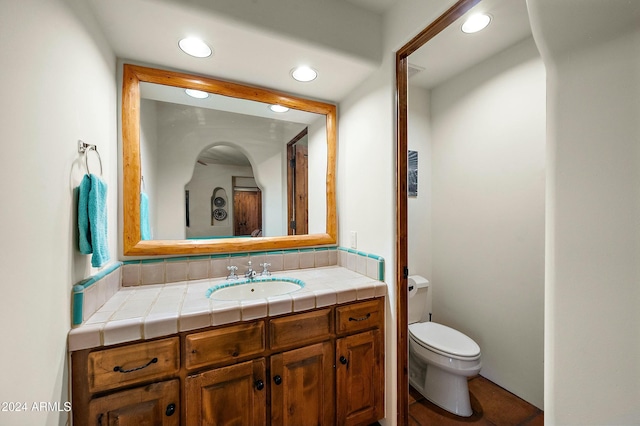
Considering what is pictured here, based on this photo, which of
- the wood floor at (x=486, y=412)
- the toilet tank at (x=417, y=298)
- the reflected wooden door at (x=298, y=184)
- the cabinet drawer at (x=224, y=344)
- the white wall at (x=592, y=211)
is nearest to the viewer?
the white wall at (x=592, y=211)

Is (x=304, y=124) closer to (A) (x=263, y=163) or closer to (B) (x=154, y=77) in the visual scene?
(A) (x=263, y=163)

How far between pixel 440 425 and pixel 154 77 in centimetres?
263

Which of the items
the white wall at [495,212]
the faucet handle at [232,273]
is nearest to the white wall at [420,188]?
the white wall at [495,212]

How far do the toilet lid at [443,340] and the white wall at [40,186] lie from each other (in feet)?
5.87

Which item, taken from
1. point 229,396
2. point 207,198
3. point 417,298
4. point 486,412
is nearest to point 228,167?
point 207,198

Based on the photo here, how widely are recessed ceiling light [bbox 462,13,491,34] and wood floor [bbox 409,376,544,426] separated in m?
2.36

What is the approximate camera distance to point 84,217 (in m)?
0.91

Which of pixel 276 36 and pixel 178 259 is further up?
pixel 276 36

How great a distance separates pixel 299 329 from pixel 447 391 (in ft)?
3.77

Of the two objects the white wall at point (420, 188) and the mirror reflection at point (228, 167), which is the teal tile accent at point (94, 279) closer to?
the mirror reflection at point (228, 167)

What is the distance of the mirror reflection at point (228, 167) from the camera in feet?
4.86

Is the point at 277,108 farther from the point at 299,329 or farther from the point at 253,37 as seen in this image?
the point at 299,329

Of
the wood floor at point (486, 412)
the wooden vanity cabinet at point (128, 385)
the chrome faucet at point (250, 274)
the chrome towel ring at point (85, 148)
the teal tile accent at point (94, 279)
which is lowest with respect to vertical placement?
the wood floor at point (486, 412)

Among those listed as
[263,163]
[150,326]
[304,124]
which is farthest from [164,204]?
[304,124]
